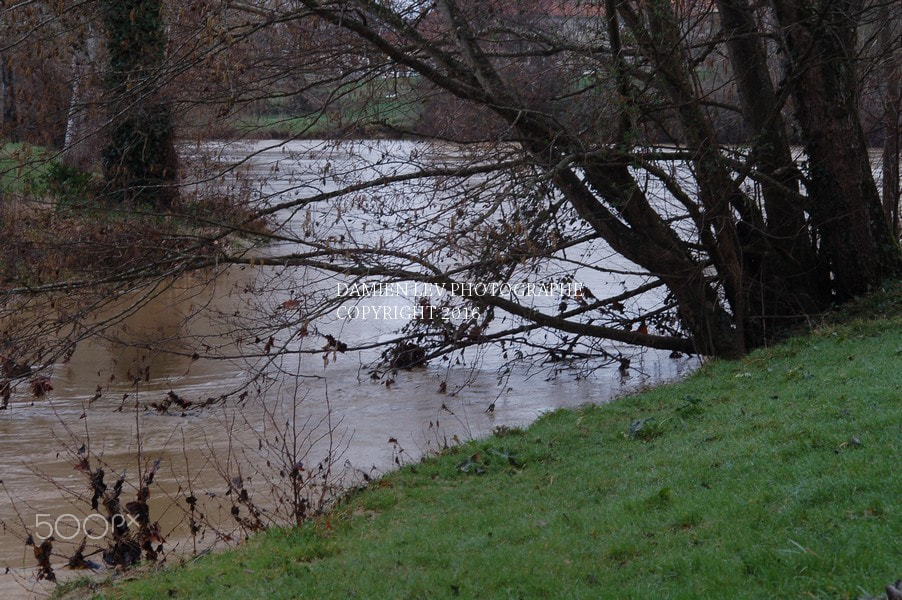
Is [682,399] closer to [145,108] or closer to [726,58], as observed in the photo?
[726,58]

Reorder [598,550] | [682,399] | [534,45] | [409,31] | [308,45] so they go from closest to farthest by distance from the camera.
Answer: [598,550] < [682,399] < [409,31] < [308,45] < [534,45]

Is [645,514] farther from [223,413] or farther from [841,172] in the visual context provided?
[841,172]

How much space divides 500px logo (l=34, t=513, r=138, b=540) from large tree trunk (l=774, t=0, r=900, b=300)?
983 centimetres

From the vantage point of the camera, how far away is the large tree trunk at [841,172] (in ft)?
41.2

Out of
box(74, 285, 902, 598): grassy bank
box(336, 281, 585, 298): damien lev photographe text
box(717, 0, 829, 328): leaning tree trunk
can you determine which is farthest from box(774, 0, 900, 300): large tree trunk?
box(74, 285, 902, 598): grassy bank

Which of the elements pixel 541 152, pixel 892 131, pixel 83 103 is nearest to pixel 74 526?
pixel 83 103

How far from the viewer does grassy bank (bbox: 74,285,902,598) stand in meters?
4.86

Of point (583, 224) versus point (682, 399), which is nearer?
point (682, 399)

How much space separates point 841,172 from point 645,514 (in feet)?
27.9

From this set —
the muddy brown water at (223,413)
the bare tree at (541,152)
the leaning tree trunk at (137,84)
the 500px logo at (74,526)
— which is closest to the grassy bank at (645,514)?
the 500px logo at (74,526)

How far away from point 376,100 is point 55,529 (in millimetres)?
6385

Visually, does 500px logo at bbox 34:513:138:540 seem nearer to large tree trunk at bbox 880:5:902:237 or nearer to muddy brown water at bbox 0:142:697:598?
muddy brown water at bbox 0:142:697:598

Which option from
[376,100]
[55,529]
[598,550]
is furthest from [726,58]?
[55,529]

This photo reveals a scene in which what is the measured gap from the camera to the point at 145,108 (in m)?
10.8
